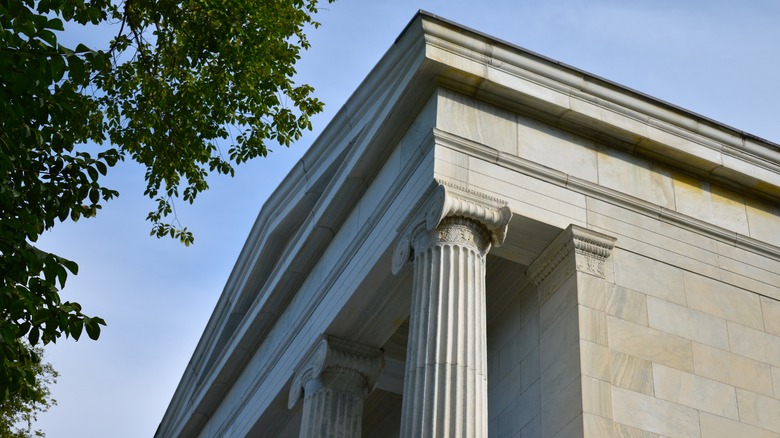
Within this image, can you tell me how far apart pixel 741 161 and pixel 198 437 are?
73.0ft

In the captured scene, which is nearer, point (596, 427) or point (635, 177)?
point (596, 427)

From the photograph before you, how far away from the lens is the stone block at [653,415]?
806 inches

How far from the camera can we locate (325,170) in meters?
28.5

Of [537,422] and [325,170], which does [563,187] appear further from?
[325,170]

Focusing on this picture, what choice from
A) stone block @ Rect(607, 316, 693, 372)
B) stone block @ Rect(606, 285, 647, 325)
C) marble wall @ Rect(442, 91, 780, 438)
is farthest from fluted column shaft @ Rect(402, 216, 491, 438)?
stone block @ Rect(607, 316, 693, 372)

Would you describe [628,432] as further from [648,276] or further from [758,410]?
[648,276]

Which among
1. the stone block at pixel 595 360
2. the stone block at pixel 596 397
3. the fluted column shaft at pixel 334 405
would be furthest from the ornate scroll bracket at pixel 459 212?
the fluted column shaft at pixel 334 405

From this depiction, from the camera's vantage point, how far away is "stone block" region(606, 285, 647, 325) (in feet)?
71.8

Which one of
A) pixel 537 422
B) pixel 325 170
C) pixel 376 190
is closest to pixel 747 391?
pixel 537 422

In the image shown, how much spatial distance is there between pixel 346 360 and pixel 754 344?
9325 mm

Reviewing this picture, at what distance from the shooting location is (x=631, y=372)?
21.2 m

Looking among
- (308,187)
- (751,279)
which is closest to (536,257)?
(751,279)

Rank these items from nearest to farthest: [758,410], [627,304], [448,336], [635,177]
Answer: [448,336]
[758,410]
[627,304]
[635,177]

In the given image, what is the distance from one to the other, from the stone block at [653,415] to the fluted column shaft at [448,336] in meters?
2.76
